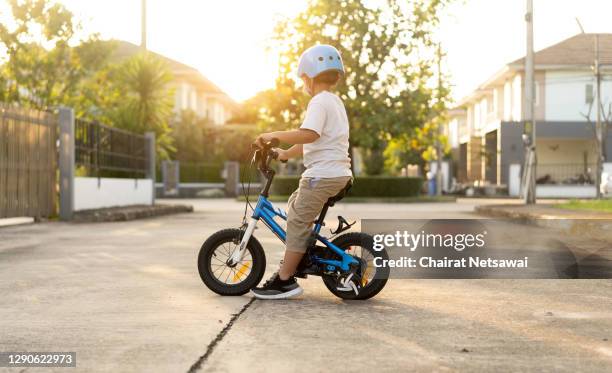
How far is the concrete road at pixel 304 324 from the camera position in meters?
4.43

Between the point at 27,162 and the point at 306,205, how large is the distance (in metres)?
11.4

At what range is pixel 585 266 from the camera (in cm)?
905

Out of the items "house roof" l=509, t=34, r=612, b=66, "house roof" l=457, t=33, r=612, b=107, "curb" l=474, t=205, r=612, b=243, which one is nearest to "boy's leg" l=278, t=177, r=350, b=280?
"curb" l=474, t=205, r=612, b=243

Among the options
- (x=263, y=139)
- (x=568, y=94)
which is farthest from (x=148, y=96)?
(x=568, y=94)

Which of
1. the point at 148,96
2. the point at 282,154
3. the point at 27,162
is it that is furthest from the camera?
the point at 148,96

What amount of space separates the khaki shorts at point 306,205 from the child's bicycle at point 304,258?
73mm

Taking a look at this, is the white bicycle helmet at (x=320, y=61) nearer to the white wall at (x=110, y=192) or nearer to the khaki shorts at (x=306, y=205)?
the khaki shorts at (x=306, y=205)

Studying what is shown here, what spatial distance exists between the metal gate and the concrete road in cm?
727

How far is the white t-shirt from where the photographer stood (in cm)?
611

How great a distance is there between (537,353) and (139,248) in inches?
291

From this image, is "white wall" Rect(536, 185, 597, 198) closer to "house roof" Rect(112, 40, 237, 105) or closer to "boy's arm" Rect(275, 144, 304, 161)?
"house roof" Rect(112, 40, 237, 105)

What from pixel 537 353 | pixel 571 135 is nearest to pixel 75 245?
pixel 537 353

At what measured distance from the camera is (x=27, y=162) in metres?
16.3

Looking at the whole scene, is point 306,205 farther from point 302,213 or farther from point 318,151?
point 318,151
